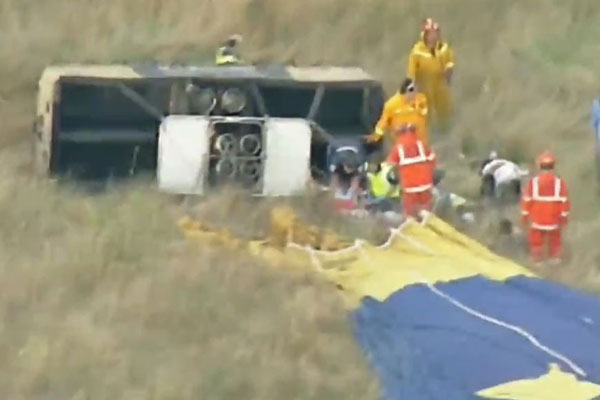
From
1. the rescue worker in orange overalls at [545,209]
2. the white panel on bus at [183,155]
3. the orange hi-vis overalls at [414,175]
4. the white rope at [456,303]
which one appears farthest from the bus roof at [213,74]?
the rescue worker in orange overalls at [545,209]

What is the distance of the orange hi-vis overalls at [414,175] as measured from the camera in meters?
7.70

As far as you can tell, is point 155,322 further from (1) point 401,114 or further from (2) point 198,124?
(1) point 401,114

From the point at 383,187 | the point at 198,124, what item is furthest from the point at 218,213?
the point at 383,187

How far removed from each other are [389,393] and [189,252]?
179cm

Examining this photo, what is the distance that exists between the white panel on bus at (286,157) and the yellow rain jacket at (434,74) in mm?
2035

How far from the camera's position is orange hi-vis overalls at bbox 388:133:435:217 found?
25.3 ft

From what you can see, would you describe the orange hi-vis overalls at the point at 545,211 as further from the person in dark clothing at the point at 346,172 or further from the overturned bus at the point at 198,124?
the overturned bus at the point at 198,124

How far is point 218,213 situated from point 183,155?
2.17ft

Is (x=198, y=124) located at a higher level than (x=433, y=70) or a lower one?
lower

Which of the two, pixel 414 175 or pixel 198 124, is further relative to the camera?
pixel 198 124

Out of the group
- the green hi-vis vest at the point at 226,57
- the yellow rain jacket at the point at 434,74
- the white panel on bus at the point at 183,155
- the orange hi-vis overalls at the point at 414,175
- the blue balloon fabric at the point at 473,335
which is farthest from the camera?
the yellow rain jacket at the point at 434,74

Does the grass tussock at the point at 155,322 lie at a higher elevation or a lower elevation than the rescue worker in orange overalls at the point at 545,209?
lower

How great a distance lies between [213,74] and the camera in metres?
8.94

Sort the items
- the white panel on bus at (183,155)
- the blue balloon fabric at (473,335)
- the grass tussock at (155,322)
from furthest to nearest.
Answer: the white panel on bus at (183,155) < the grass tussock at (155,322) < the blue balloon fabric at (473,335)
